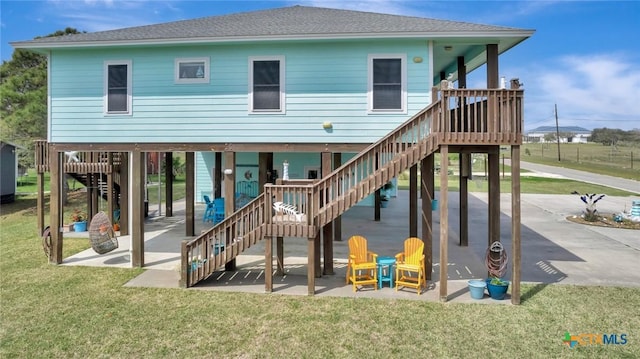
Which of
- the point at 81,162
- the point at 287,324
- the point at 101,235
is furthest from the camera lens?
the point at 81,162

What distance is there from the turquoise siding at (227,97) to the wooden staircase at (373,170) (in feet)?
3.23

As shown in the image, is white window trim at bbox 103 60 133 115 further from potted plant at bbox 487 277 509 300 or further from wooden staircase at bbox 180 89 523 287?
potted plant at bbox 487 277 509 300

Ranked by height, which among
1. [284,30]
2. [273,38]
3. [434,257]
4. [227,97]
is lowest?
[434,257]

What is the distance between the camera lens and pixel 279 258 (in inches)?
375

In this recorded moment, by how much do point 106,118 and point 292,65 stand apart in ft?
16.2

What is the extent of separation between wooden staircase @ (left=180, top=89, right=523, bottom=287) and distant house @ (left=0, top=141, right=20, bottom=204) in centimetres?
2024

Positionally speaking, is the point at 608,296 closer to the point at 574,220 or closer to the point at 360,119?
the point at 360,119

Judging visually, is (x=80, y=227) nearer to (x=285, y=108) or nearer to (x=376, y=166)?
(x=285, y=108)

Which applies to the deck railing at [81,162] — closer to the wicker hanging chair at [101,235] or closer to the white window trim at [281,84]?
the wicker hanging chair at [101,235]

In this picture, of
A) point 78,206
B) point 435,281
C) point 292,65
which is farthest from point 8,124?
point 435,281

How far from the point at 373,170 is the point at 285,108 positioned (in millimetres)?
2703

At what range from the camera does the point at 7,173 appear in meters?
22.7

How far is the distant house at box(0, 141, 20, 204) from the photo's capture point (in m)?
22.3

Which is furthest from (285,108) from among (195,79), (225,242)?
(225,242)
